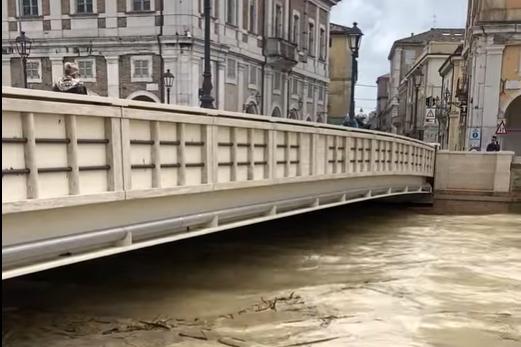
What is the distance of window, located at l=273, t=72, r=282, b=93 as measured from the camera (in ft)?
110

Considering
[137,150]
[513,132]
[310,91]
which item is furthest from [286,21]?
[137,150]

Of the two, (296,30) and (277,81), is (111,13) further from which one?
(296,30)

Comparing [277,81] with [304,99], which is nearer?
[277,81]

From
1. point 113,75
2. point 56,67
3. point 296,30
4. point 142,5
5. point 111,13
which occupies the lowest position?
point 113,75

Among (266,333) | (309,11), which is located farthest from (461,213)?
(309,11)

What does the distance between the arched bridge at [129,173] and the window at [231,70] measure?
1764cm

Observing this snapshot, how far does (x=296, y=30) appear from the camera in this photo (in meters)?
37.2

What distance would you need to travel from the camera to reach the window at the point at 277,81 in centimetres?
3353

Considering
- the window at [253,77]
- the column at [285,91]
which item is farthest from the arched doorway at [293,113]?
the window at [253,77]

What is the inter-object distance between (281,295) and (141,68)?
18506 millimetres

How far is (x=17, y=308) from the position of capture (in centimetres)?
820

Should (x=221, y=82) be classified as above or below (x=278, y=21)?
below

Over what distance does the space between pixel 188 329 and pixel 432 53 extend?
53.2 m

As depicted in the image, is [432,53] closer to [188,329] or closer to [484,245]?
[484,245]
